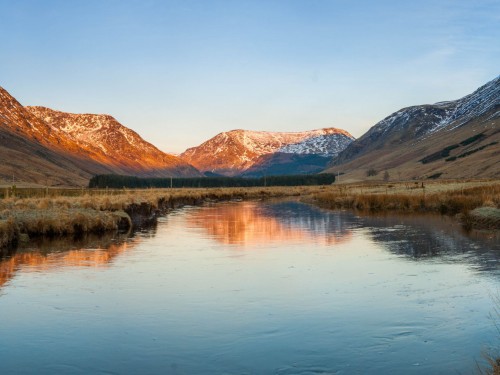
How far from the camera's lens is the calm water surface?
1124cm

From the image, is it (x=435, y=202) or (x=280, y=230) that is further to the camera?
(x=435, y=202)

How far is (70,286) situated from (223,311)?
Answer: 236 inches

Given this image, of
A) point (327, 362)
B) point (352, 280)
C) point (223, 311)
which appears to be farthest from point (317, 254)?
point (327, 362)

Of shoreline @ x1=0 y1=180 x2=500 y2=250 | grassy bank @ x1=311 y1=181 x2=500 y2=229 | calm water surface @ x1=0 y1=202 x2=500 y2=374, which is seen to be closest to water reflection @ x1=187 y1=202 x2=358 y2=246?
calm water surface @ x1=0 y1=202 x2=500 y2=374

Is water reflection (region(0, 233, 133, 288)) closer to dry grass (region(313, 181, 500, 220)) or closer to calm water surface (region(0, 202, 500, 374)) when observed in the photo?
calm water surface (region(0, 202, 500, 374))

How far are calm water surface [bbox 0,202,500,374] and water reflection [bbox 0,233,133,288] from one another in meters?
0.08

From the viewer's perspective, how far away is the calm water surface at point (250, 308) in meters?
11.2

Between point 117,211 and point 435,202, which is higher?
point 117,211

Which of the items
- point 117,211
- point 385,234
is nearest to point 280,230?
point 385,234

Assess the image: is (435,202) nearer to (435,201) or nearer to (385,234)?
(435,201)

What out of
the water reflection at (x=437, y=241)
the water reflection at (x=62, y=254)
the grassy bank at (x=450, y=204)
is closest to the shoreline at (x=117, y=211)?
the grassy bank at (x=450, y=204)

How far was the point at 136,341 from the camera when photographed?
40.9 ft

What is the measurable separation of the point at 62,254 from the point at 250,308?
12.5 meters

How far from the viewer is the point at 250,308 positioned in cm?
1531
